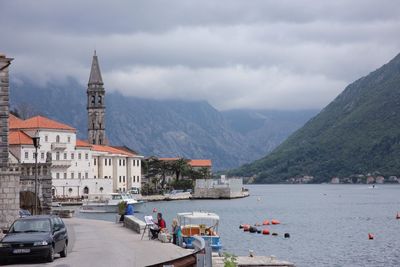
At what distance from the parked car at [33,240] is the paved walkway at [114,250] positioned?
58 cm

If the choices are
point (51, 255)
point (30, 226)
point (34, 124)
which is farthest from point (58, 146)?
point (51, 255)

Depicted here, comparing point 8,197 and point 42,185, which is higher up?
point 42,185

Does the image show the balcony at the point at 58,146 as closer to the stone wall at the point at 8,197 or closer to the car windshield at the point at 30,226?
the stone wall at the point at 8,197

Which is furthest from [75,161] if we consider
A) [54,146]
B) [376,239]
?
[376,239]

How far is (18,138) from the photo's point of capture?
4946 inches

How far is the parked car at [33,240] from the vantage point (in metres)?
27.7

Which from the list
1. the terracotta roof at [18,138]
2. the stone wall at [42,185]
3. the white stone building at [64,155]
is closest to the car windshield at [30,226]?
the stone wall at [42,185]

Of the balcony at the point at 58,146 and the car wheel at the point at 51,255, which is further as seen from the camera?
the balcony at the point at 58,146

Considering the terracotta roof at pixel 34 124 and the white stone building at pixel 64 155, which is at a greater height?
the terracotta roof at pixel 34 124

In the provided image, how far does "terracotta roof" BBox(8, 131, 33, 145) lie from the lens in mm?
125056

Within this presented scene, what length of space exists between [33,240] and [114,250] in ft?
20.0

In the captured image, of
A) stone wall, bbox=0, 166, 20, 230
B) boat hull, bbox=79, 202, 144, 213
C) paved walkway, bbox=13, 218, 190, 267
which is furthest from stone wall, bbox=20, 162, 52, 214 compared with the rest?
boat hull, bbox=79, 202, 144, 213

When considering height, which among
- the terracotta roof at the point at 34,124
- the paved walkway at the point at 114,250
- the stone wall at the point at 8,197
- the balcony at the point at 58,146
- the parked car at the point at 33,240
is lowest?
the paved walkway at the point at 114,250

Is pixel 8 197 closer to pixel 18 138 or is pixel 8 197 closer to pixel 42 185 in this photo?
pixel 42 185
